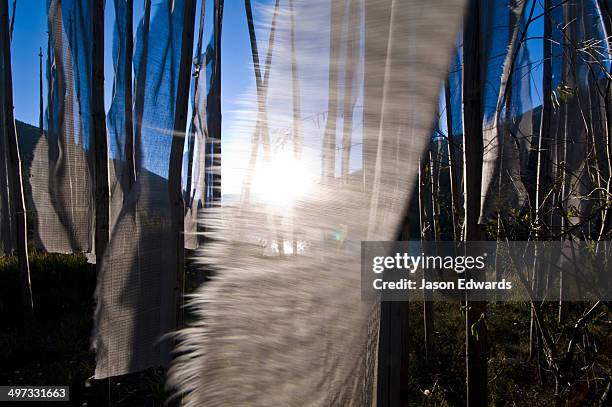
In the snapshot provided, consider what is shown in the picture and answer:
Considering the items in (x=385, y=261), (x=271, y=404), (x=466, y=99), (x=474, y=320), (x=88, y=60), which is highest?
(x=88, y=60)

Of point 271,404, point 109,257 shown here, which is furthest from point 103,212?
point 271,404

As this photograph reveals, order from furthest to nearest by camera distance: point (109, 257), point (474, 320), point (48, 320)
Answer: point (48, 320)
point (109, 257)
point (474, 320)

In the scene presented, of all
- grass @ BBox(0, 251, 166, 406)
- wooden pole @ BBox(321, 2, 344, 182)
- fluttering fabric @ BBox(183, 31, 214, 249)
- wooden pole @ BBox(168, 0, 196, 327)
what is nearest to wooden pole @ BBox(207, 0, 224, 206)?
fluttering fabric @ BBox(183, 31, 214, 249)

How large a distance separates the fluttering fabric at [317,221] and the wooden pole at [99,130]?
2.36 meters

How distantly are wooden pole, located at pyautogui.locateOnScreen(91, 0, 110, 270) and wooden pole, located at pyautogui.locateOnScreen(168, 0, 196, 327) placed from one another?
1.77ft

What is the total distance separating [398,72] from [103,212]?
259cm

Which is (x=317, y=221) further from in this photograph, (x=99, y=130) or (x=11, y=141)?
(x=11, y=141)

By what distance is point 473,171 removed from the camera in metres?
1.16

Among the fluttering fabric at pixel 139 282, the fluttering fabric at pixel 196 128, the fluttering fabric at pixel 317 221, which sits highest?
the fluttering fabric at pixel 196 128

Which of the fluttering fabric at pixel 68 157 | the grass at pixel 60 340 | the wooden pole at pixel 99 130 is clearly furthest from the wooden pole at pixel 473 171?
the fluttering fabric at pixel 68 157

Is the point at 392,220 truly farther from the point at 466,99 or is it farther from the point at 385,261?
the point at 466,99

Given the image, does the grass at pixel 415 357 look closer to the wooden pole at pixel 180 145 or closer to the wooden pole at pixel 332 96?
the wooden pole at pixel 180 145

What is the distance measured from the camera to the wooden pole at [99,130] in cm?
246

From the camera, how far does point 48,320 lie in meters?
4.20
